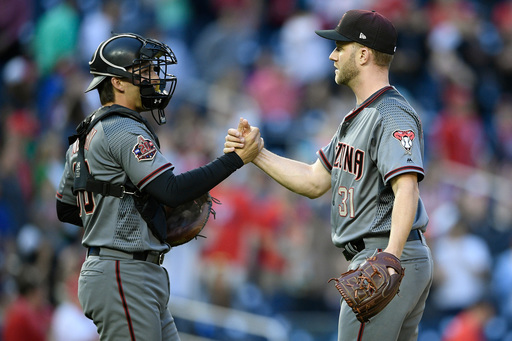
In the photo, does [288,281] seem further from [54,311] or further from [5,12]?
A: [5,12]

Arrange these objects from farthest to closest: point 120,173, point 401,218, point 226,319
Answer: point 226,319 < point 120,173 < point 401,218

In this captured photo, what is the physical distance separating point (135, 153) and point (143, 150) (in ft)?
0.15

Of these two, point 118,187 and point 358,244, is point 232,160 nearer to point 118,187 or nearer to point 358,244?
point 118,187

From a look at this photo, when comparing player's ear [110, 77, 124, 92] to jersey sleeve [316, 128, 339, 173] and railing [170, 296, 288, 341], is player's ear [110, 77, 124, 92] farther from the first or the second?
railing [170, 296, 288, 341]

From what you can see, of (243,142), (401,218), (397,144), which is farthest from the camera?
(243,142)

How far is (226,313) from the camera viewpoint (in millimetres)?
9797

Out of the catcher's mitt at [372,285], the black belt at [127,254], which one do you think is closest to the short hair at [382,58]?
the catcher's mitt at [372,285]

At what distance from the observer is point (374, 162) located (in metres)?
4.70

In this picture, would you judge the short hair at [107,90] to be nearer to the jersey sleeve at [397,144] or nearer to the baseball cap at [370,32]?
the baseball cap at [370,32]

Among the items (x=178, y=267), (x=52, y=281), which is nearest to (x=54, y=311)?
(x=52, y=281)

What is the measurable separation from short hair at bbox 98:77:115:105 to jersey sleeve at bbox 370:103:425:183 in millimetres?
1495

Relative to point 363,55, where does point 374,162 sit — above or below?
below

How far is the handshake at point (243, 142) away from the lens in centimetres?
515

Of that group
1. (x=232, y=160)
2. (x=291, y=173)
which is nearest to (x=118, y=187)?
(x=232, y=160)
